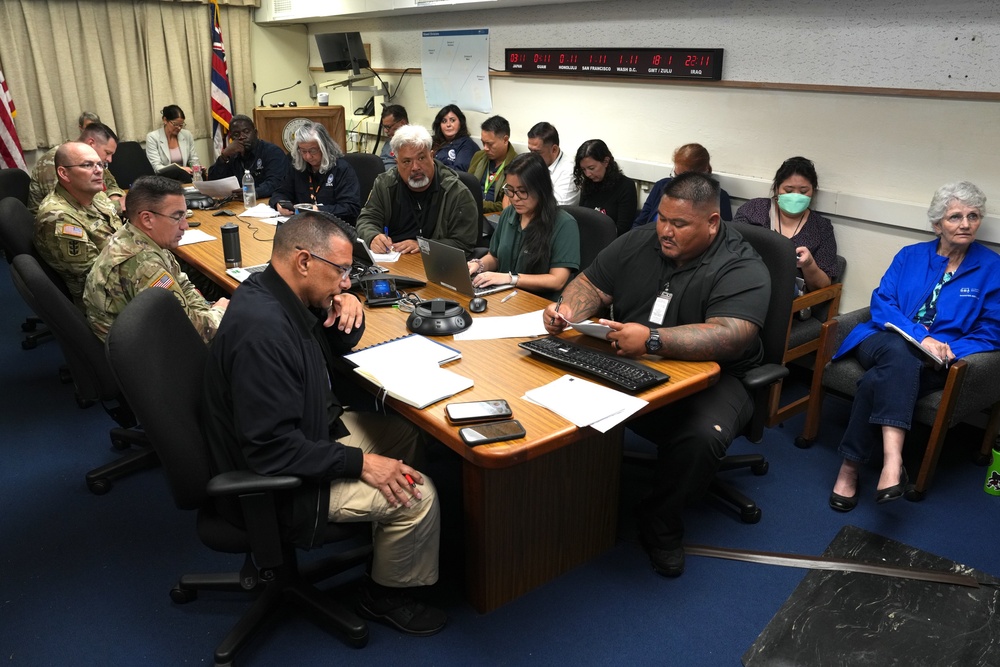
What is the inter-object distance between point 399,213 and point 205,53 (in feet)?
14.9

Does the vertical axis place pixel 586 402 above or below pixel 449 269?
below

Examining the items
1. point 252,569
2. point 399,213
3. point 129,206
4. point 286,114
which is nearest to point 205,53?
point 286,114

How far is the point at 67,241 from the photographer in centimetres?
292

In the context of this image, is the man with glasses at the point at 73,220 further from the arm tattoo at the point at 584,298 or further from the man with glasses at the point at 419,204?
the arm tattoo at the point at 584,298

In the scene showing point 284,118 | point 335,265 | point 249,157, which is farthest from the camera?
point 284,118

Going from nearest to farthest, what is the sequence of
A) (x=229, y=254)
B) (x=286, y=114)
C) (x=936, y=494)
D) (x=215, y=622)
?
1. (x=215, y=622)
2. (x=936, y=494)
3. (x=229, y=254)
4. (x=286, y=114)

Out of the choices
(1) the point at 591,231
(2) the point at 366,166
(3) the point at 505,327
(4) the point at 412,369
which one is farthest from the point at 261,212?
(4) the point at 412,369

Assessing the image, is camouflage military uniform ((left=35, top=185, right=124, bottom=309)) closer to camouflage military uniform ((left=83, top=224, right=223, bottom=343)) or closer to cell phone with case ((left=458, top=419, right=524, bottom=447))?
camouflage military uniform ((left=83, top=224, right=223, bottom=343))

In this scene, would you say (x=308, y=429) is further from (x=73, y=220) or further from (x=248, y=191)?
(x=248, y=191)

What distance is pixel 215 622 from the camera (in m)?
2.03

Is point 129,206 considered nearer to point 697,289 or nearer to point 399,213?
point 399,213

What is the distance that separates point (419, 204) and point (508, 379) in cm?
183

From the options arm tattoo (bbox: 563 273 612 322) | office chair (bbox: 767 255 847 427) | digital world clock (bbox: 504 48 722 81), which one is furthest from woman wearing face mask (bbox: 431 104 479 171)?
Answer: arm tattoo (bbox: 563 273 612 322)

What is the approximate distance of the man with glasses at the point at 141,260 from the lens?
2.28 meters
